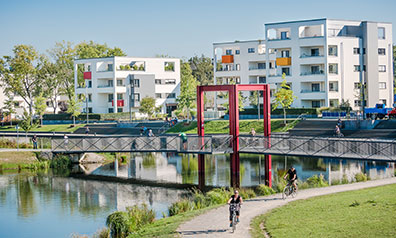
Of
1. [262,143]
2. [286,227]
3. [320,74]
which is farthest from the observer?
[320,74]

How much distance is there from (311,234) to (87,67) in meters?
84.7

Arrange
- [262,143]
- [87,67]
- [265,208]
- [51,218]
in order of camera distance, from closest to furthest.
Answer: [265,208] → [51,218] → [262,143] → [87,67]

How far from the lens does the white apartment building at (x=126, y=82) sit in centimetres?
9531

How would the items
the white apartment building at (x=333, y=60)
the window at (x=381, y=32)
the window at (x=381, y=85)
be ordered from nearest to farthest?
the white apartment building at (x=333, y=60)
the window at (x=381, y=85)
the window at (x=381, y=32)

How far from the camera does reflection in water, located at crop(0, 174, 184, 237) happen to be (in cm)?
2753

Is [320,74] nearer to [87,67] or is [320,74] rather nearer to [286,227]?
[87,67]

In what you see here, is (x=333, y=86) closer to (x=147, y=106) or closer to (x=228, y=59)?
(x=228, y=59)

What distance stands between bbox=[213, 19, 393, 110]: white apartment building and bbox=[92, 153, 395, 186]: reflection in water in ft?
86.4

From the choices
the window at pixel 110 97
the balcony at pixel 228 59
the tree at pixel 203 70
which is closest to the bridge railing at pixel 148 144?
the balcony at pixel 228 59

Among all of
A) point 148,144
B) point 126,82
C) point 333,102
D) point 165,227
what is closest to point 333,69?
point 333,102

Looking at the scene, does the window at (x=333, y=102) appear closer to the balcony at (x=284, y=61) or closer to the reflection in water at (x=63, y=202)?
the balcony at (x=284, y=61)

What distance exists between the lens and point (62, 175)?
44.7m

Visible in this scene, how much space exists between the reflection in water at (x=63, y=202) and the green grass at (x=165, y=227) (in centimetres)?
391

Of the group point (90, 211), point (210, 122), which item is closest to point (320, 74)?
point (210, 122)
